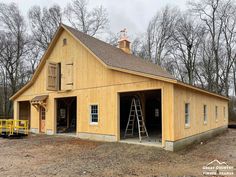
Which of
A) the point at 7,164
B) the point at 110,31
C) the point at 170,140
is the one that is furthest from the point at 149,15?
the point at 7,164

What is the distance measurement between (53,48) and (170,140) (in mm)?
10792

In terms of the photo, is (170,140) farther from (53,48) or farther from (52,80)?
(53,48)

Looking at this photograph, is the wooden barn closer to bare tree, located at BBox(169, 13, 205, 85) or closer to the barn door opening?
the barn door opening

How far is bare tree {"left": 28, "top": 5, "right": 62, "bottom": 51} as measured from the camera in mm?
34500

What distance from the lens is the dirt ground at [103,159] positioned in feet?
25.6

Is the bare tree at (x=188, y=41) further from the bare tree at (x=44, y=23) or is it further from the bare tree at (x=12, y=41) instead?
the bare tree at (x=12, y=41)

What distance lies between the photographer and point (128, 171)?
7898 mm

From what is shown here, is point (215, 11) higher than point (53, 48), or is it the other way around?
point (215, 11)

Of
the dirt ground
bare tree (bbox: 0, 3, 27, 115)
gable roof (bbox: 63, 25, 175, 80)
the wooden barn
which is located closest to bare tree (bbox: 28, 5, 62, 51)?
bare tree (bbox: 0, 3, 27, 115)

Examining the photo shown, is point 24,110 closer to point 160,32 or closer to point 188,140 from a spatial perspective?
point 188,140

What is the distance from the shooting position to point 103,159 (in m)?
9.58

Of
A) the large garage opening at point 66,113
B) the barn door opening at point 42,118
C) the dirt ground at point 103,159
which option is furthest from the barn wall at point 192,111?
the barn door opening at point 42,118

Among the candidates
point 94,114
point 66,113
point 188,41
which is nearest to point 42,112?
point 66,113

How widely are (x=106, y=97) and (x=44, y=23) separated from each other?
82.0ft
